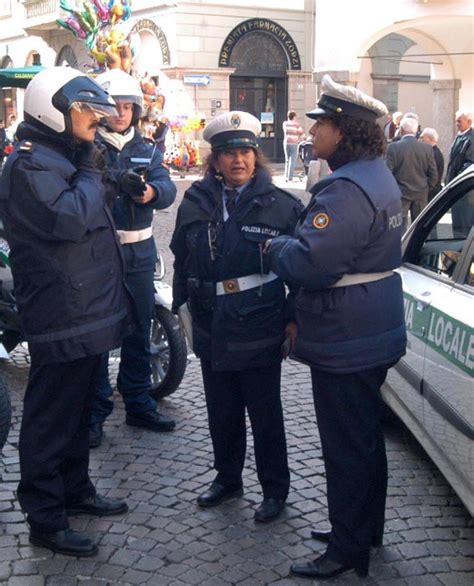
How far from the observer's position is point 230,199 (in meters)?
3.87

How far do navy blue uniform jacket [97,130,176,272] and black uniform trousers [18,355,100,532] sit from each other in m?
1.21

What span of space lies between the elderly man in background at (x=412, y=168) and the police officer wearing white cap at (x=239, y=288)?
7265 millimetres

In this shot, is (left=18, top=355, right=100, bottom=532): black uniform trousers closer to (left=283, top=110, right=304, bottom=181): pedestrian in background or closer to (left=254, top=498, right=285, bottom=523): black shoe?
(left=254, top=498, right=285, bottom=523): black shoe

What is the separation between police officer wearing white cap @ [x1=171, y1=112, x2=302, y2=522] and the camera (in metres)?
3.77

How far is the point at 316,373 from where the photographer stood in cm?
334

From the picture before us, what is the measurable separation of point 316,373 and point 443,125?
67.2 feet

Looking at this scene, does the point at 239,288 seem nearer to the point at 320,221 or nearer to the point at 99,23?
the point at 320,221

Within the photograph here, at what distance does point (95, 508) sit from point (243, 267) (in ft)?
4.12

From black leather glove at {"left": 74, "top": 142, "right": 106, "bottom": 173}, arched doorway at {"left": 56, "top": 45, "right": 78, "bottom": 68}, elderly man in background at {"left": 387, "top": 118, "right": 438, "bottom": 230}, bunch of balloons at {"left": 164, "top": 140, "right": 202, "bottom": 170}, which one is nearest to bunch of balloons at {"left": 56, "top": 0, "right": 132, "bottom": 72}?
elderly man in background at {"left": 387, "top": 118, "right": 438, "bottom": 230}

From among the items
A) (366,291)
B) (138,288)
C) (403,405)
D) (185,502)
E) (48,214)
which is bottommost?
(185,502)

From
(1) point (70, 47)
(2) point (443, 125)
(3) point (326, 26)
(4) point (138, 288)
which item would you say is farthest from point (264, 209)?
(1) point (70, 47)

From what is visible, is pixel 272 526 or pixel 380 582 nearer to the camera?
pixel 380 582

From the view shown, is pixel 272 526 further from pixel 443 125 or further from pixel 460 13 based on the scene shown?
pixel 443 125

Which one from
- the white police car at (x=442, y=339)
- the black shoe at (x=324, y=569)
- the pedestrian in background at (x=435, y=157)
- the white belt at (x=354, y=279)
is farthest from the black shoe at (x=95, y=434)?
the pedestrian in background at (x=435, y=157)
